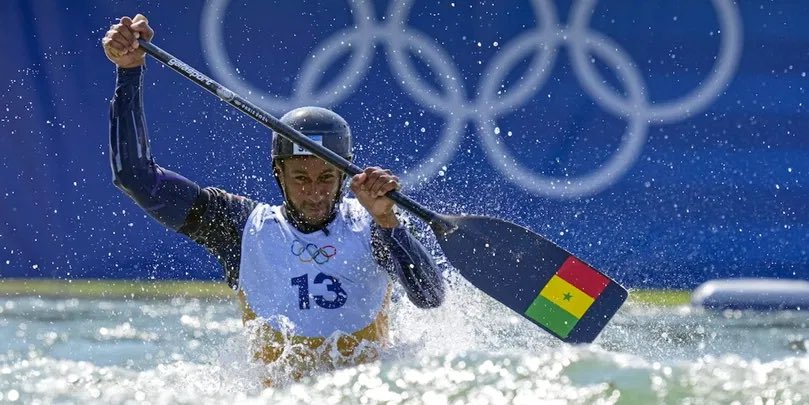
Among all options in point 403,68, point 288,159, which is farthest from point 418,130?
point 288,159

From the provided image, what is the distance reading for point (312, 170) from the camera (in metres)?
5.46

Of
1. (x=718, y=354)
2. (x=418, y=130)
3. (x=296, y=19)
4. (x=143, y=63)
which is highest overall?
(x=296, y=19)

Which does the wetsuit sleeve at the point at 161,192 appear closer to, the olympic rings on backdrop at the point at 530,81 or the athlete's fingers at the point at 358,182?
the athlete's fingers at the point at 358,182

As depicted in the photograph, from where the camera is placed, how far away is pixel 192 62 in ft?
27.9

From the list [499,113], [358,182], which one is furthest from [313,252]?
[499,113]

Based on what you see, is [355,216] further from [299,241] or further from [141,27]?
[141,27]

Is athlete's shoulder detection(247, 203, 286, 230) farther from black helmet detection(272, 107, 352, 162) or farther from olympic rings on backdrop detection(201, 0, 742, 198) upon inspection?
olympic rings on backdrop detection(201, 0, 742, 198)

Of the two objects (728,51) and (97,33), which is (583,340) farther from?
(97,33)

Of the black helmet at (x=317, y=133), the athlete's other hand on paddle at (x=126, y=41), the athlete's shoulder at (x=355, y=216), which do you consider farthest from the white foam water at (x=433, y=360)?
the athlete's other hand on paddle at (x=126, y=41)

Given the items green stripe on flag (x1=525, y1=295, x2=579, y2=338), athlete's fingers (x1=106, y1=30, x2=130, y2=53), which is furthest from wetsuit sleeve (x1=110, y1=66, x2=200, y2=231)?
green stripe on flag (x1=525, y1=295, x2=579, y2=338)

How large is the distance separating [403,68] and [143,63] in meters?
3.23

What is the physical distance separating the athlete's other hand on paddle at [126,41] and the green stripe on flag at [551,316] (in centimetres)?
178

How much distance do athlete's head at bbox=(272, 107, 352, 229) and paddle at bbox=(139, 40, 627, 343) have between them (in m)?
0.12

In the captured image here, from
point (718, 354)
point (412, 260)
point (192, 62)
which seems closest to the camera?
point (412, 260)
